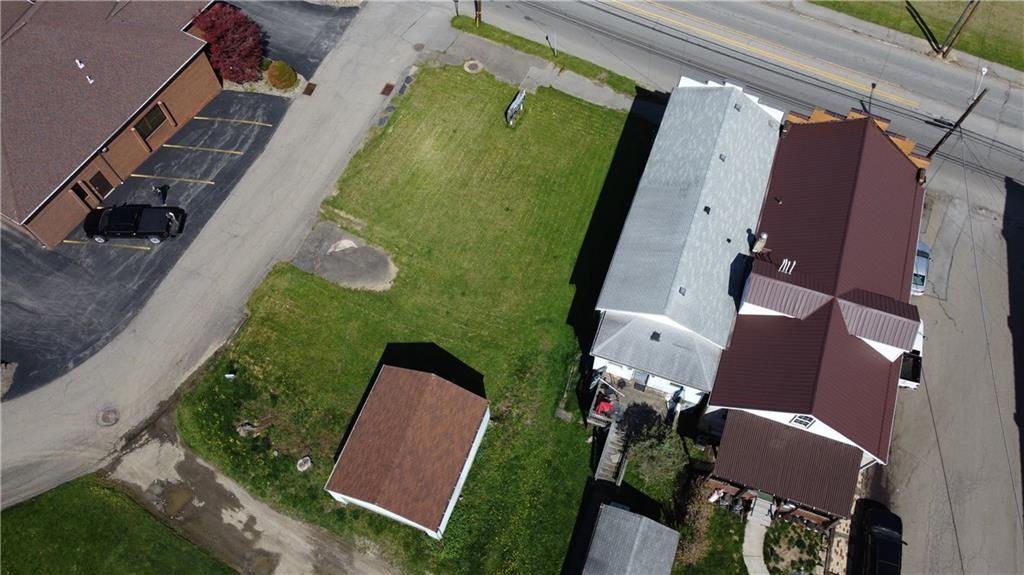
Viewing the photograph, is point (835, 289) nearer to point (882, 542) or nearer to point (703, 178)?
point (703, 178)

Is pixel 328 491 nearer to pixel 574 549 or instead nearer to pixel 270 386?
pixel 270 386

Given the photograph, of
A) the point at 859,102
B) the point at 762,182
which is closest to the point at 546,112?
the point at 762,182

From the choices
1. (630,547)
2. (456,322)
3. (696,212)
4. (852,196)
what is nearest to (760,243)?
(696,212)

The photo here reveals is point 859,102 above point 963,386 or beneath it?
above

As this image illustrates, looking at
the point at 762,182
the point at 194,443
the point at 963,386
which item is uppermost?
the point at 762,182

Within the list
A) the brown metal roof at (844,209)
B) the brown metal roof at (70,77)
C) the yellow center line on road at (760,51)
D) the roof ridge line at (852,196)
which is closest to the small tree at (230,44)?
the brown metal roof at (70,77)

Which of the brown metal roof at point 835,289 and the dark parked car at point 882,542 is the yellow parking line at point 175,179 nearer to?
the brown metal roof at point 835,289
